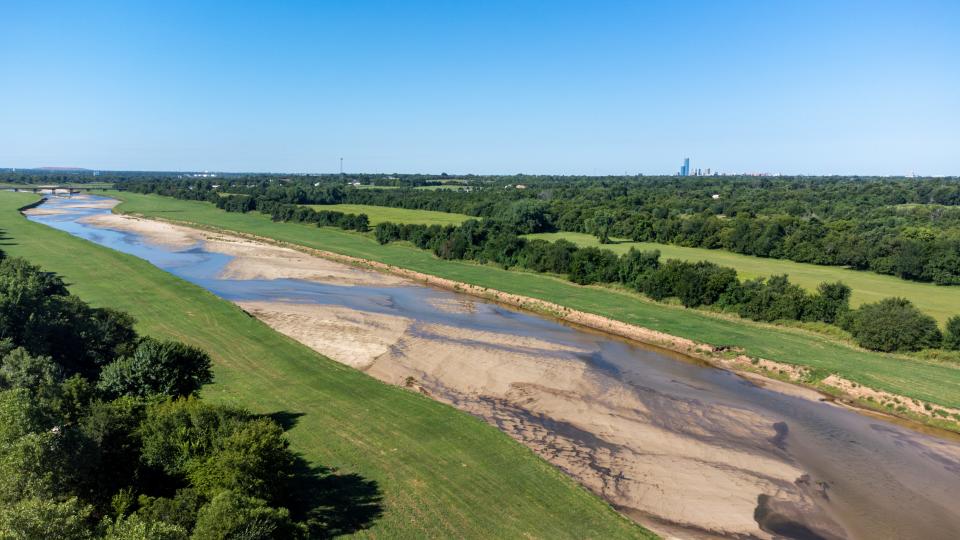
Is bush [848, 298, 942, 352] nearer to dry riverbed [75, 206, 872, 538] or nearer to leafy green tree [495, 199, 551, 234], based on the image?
dry riverbed [75, 206, 872, 538]

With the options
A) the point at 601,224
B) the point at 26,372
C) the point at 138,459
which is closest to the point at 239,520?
the point at 138,459

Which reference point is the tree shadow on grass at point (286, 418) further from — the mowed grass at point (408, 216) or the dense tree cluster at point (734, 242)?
the mowed grass at point (408, 216)

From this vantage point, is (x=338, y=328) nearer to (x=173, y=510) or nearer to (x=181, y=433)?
(x=181, y=433)

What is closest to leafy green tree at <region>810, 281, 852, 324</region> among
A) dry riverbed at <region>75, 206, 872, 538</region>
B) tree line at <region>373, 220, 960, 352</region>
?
tree line at <region>373, 220, 960, 352</region>

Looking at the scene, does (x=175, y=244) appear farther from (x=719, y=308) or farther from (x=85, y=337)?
(x=719, y=308)

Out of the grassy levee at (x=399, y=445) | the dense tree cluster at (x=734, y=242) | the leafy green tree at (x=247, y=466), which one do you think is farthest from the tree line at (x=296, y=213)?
the leafy green tree at (x=247, y=466)
